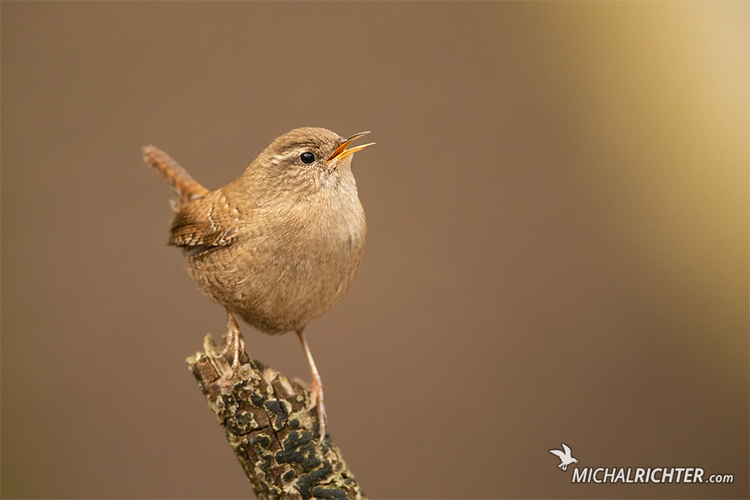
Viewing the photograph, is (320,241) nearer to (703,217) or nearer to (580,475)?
(580,475)

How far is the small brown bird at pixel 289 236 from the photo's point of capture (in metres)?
2.61

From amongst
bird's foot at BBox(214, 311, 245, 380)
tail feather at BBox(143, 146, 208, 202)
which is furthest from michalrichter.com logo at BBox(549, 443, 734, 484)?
tail feather at BBox(143, 146, 208, 202)

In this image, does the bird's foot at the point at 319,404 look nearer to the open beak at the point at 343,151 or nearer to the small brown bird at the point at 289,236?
the small brown bird at the point at 289,236

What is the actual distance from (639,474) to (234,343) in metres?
2.78

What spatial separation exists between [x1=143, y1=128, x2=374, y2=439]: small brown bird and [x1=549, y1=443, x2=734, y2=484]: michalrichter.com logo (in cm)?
200

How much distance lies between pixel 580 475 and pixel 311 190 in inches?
104

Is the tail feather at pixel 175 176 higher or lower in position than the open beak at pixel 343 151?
higher

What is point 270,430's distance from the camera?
2.69 m

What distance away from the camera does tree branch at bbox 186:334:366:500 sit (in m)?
2.67

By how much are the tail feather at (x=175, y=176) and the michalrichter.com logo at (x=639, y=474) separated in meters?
2.73

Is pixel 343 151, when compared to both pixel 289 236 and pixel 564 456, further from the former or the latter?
pixel 564 456

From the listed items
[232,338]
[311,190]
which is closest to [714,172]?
[311,190]

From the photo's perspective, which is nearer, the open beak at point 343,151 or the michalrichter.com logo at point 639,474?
the open beak at point 343,151

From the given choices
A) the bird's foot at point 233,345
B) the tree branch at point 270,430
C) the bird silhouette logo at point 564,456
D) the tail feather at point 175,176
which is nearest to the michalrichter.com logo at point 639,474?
the bird silhouette logo at point 564,456
